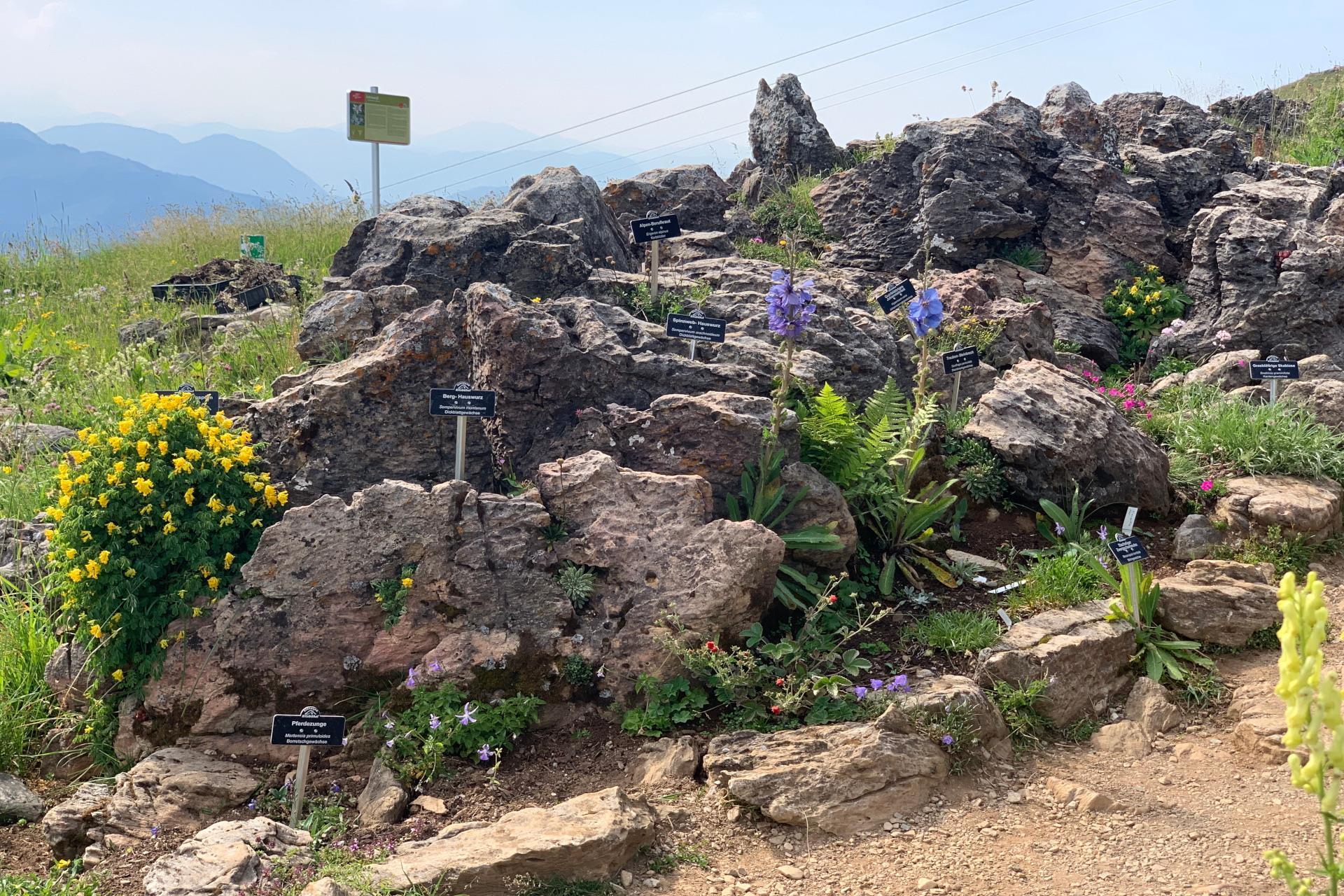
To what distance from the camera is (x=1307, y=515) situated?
684cm

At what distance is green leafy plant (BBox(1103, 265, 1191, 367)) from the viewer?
436 inches

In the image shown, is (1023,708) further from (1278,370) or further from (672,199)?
(672,199)

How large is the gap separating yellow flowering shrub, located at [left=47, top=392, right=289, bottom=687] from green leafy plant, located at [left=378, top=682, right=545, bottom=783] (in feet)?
3.92

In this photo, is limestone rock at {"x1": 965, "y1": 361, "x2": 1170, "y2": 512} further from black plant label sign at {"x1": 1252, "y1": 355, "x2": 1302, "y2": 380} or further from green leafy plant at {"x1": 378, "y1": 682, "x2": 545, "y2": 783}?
green leafy plant at {"x1": 378, "y1": 682, "x2": 545, "y2": 783}

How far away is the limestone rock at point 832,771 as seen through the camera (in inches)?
172

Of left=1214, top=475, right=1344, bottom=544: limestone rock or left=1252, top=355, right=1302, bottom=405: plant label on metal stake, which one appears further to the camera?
left=1252, top=355, right=1302, bottom=405: plant label on metal stake

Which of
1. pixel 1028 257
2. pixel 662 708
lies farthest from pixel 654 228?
pixel 1028 257

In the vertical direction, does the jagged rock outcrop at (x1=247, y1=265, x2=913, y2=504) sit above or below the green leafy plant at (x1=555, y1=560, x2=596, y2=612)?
above

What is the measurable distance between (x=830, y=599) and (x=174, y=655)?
3.22 m

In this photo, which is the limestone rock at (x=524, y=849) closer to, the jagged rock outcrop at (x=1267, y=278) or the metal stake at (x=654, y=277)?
the metal stake at (x=654, y=277)

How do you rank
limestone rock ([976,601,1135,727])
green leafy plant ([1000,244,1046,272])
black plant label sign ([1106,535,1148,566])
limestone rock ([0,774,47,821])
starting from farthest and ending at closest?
green leafy plant ([1000,244,1046,272]), black plant label sign ([1106,535,1148,566]), limestone rock ([976,601,1135,727]), limestone rock ([0,774,47,821])

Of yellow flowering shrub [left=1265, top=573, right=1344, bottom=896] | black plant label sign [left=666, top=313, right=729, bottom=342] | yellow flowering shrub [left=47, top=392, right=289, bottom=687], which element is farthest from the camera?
black plant label sign [left=666, top=313, right=729, bottom=342]

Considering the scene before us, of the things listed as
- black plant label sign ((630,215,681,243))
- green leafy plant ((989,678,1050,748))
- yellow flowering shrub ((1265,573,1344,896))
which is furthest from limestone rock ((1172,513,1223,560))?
yellow flowering shrub ((1265,573,1344,896))

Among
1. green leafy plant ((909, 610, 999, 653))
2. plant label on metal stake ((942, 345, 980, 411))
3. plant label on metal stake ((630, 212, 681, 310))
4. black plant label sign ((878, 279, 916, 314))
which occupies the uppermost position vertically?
plant label on metal stake ((630, 212, 681, 310))
